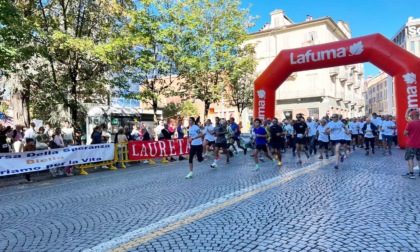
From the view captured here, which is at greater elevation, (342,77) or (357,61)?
(342,77)

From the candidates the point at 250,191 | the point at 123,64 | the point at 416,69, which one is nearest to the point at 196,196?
the point at 250,191

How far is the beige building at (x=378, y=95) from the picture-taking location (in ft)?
293

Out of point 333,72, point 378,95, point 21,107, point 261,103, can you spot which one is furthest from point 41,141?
point 378,95

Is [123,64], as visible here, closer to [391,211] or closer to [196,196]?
[196,196]

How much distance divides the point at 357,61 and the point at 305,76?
99.8ft

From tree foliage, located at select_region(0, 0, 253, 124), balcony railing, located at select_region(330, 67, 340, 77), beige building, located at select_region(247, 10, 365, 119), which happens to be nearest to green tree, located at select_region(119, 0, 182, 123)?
tree foliage, located at select_region(0, 0, 253, 124)

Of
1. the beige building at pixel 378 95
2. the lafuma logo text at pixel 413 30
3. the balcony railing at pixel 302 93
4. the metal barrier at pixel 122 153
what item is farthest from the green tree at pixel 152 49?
the beige building at pixel 378 95

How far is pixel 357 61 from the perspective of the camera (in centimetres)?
1477

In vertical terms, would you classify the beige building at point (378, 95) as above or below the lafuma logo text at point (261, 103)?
above

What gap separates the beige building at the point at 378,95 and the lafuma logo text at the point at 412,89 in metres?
79.3

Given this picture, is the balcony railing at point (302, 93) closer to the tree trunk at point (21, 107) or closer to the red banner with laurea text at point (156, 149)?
the red banner with laurea text at point (156, 149)

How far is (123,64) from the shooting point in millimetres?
17531

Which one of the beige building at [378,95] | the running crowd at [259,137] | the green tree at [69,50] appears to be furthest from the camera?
the beige building at [378,95]

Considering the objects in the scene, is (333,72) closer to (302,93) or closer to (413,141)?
(302,93)
